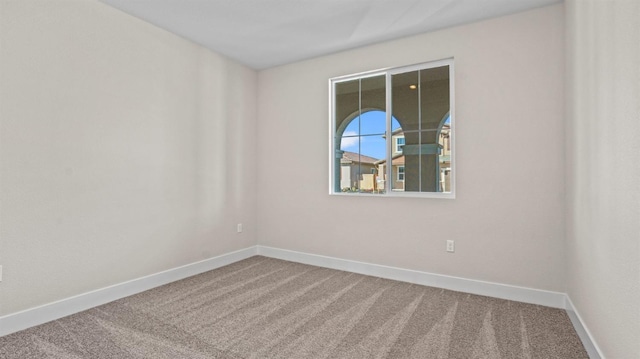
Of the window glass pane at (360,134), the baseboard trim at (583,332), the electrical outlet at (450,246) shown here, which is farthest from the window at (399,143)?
the baseboard trim at (583,332)

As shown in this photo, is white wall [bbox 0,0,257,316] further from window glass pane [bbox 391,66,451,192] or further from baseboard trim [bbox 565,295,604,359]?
baseboard trim [bbox 565,295,604,359]

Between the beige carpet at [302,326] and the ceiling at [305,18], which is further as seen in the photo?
the ceiling at [305,18]

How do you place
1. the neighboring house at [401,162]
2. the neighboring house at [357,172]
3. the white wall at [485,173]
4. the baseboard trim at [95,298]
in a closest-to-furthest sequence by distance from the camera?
the baseboard trim at [95,298] → the white wall at [485,173] → the neighboring house at [401,162] → the neighboring house at [357,172]

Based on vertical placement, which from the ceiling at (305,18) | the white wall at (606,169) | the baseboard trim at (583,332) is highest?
the ceiling at (305,18)

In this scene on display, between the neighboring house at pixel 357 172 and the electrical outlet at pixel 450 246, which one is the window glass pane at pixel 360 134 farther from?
the electrical outlet at pixel 450 246

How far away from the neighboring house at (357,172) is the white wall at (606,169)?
1.86 metres

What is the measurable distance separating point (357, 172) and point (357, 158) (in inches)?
6.8

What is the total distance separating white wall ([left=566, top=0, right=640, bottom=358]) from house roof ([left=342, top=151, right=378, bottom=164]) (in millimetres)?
1837

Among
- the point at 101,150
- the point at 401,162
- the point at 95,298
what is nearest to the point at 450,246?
the point at 401,162

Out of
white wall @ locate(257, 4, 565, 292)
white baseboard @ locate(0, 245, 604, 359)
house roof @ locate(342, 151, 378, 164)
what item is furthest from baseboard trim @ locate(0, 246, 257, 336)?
house roof @ locate(342, 151, 378, 164)

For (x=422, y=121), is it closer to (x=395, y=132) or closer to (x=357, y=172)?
(x=395, y=132)

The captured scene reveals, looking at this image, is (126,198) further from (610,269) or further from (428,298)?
(610,269)

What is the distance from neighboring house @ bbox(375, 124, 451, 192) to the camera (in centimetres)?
314

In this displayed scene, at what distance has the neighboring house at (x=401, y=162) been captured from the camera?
3139mm
